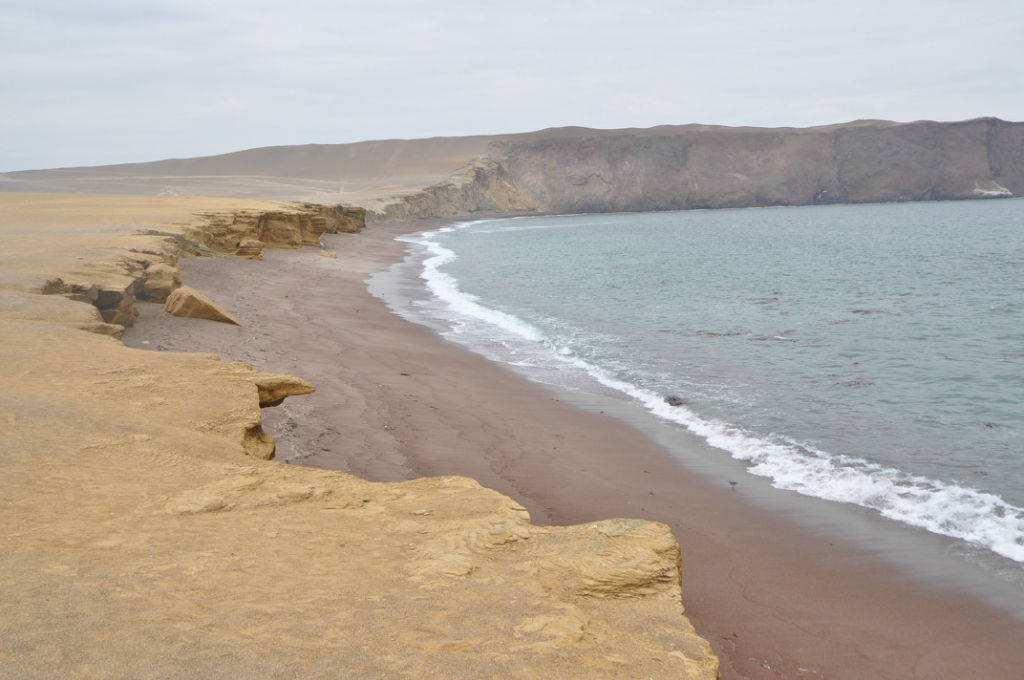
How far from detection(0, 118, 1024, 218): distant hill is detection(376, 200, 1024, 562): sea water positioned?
265ft

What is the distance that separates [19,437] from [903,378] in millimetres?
10731

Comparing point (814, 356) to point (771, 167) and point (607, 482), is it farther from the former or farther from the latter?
point (771, 167)

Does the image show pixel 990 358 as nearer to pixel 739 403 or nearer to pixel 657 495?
pixel 739 403

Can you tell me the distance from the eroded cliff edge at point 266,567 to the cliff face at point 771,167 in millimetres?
110713

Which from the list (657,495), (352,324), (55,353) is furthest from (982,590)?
(352,324)

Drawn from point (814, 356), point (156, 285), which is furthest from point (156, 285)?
point (814, 356)

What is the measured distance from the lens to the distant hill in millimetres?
111625

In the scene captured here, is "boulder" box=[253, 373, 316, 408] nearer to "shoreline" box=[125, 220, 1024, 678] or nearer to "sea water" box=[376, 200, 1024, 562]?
"shoreline" box=[125, 220, 1024, 678]

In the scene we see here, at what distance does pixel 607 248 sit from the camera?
138 feet

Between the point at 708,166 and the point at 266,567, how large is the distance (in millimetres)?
121877

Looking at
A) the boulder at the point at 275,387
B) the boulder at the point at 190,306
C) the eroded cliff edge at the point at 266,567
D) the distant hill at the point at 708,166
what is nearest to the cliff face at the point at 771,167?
the distant hill at the point at 708,166

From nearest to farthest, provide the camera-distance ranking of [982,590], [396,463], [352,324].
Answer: [982,590], [396,463], [352,324]

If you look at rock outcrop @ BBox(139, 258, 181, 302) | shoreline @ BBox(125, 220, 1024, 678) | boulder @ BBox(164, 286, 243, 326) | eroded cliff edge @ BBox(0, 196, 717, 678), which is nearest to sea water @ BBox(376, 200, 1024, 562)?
shoreline @ BBox(125, 220, 1024, 678)

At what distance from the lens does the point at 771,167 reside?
118875 mm
